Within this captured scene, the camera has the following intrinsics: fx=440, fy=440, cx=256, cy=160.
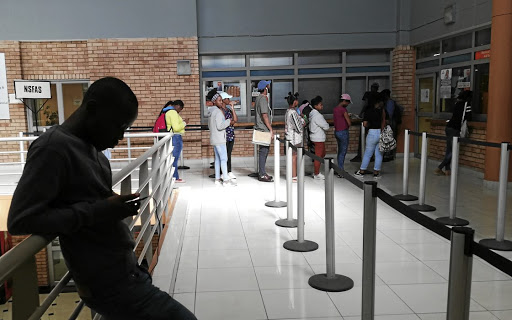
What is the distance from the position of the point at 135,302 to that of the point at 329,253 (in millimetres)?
2448

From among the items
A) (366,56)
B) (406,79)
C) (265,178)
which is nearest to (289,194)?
(265,178)

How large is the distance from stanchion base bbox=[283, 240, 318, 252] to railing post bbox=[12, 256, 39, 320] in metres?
3.56

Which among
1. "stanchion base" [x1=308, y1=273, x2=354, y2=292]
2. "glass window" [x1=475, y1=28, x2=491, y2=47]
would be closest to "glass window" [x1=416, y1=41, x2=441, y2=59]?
"glass window" [x1=475, y1=28, x2=491, y2=47]

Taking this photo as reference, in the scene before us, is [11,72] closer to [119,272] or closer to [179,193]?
[179,193]

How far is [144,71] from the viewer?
10836mm

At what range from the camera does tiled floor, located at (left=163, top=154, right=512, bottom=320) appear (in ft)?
11.0

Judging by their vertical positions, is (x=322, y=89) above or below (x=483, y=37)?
below

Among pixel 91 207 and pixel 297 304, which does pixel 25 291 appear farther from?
pixel 297 304

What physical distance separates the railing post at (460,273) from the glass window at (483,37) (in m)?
8.13

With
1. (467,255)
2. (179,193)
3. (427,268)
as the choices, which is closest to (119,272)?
(467,255)

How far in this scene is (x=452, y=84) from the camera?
962 centimetres

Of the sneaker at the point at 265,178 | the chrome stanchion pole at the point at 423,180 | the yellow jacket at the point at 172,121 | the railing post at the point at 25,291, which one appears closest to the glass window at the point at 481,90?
the chrome stanchion pole at the point at 423,180

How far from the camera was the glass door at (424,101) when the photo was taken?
10664 millimetres

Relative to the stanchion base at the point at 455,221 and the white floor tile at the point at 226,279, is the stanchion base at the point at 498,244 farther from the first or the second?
the white floor tile at the point at 226,279
